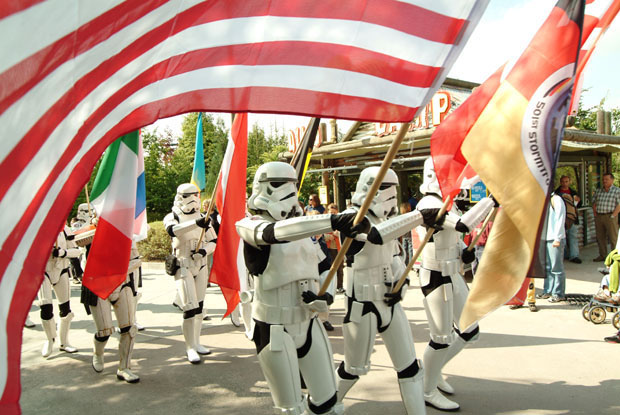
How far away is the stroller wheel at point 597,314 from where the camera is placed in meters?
6.71

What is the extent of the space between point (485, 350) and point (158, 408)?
13.3ft

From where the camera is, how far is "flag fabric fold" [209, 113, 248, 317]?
4.69m

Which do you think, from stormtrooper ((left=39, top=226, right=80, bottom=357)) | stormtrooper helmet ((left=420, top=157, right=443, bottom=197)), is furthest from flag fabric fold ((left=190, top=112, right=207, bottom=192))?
stormtrooper helmet ((left=420, top=157, right=443, bottom=197))

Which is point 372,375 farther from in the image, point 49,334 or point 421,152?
point 421,152

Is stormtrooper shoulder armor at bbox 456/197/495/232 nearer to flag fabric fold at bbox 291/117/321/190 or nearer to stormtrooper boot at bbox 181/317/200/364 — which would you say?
flag fabric fold at bbox 291/117/321/190

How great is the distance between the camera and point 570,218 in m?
10.6

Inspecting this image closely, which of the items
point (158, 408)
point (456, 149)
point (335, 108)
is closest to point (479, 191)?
point (456, 149)

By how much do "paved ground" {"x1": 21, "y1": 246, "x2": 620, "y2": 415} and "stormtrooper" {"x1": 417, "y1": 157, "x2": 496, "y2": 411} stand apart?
0.34 m

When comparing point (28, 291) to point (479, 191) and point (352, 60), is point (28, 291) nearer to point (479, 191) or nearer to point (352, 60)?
point (352, 60)

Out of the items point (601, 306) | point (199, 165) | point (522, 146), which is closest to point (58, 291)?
point (199, 165)

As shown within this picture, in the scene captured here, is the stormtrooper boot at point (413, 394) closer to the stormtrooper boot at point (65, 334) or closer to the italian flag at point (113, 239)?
the italian flag at point (113, 239)

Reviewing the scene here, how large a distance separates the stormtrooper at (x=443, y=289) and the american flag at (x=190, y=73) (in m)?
2.30

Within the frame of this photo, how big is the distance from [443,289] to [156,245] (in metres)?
12.9

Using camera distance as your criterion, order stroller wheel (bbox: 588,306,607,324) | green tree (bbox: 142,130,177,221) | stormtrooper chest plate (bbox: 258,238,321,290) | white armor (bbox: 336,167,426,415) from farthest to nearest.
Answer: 1. green tree (bbox: 142,130,177,221)
2. stroller wheel (bbox: 588,306,607,324)
3. white armor (bbox: 336,167,426,415)
4. stormtrooper chest plate (bbox: 258,238,321,290)
